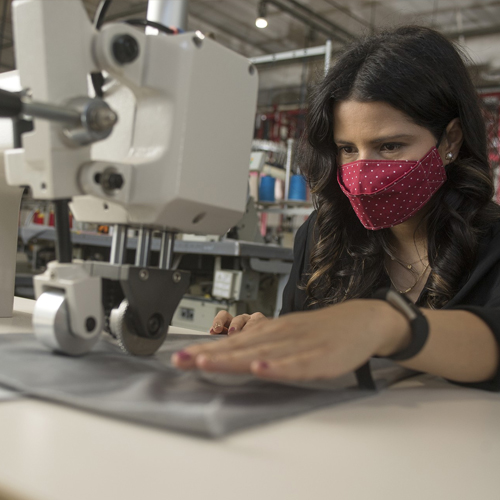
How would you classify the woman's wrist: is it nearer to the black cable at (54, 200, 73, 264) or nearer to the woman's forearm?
the woman's forearm

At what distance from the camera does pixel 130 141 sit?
750 millimetres

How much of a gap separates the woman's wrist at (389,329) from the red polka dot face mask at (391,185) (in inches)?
24.3

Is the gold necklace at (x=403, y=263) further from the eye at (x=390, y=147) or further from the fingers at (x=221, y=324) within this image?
the fingers at (x=221, y=324)

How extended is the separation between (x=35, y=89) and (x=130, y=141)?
13cm

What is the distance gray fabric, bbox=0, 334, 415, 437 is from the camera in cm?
49

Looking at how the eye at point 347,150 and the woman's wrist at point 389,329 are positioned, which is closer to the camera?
the woman's wrist at point 389,329

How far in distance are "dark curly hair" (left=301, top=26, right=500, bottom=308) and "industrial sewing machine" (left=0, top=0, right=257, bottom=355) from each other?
568mm

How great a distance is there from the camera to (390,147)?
4.09 feet

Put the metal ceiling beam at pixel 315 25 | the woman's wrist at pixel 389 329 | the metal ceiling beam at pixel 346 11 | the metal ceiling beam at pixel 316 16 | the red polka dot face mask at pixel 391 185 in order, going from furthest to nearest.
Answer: the metal ceiling beam at pixel 346 11 → the metal ceiling beam at pixel 316 16 → the metal ceiling beam at pixel 315 25 → the red polka dot face mask at pixel 391 185 → the woman's wrist at pixel 389 329

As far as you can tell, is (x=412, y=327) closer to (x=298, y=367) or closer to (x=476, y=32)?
(x=298, y=367)

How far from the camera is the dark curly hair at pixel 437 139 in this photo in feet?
3.92

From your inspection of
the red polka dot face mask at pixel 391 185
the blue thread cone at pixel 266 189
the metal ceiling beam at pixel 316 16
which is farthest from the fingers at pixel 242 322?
the metal ceiling beam at pixel 316 16

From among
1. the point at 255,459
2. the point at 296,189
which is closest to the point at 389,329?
the point at 255,459

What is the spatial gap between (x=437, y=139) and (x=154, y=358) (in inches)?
34.7
